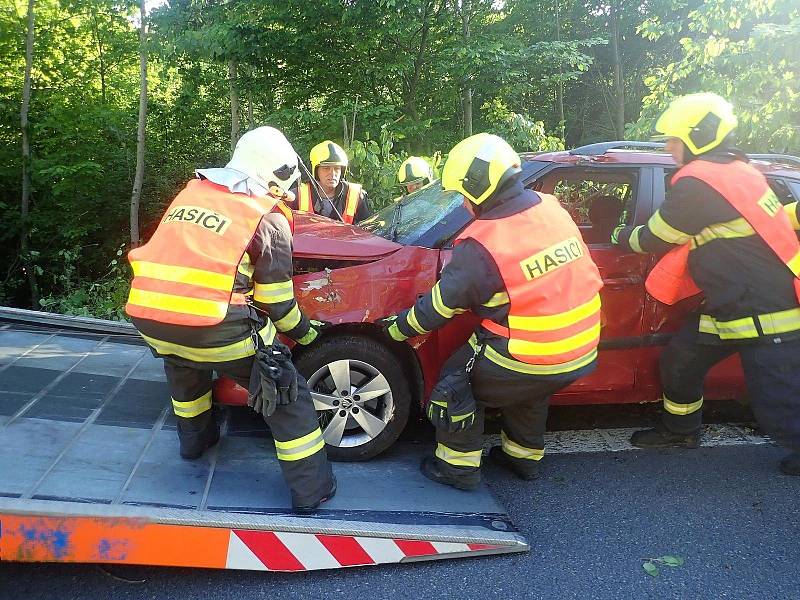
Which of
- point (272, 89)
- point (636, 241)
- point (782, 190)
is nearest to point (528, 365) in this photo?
point (636, 241)

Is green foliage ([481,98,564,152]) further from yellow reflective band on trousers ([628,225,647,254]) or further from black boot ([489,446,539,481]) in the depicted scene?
black boot ([489,446,539,481])

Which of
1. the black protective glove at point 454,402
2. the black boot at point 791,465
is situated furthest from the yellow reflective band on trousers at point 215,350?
the black boot at point 791,465

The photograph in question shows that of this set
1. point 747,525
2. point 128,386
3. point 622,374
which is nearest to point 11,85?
point 128,386

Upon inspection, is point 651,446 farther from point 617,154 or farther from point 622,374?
point 617,154

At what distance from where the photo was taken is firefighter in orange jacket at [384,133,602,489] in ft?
9.05

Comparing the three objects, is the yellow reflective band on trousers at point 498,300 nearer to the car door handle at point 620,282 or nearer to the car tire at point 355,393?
the car tire at point 355,393

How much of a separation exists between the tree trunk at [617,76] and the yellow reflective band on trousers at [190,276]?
1477cm

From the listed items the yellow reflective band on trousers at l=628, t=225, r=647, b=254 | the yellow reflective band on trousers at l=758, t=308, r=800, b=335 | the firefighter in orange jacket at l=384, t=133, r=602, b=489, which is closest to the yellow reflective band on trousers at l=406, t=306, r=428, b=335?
the firefighter in orange jacket at l=384, t=133, r=602, b=489

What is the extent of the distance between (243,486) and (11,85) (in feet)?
36.6

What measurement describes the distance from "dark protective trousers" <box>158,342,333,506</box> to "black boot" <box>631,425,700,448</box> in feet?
6.62

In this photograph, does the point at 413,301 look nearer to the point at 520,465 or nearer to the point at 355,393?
the point at 355,393

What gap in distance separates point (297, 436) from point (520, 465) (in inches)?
51.3

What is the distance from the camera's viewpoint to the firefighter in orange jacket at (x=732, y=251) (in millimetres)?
3104

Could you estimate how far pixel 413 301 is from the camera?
3.29 meters
